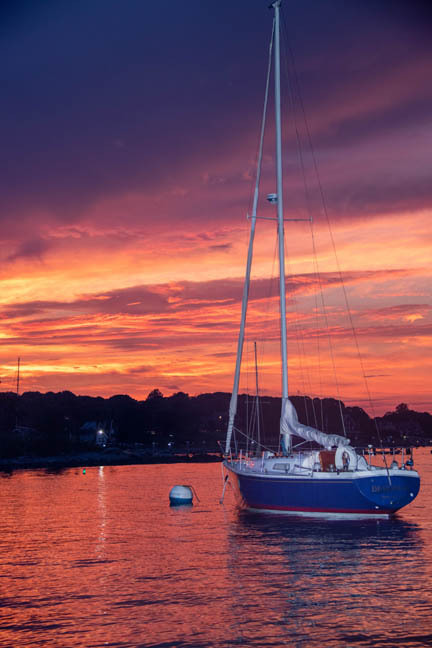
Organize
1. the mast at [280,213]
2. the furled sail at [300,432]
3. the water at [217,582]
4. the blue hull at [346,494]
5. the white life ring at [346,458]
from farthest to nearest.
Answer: the mast at [280,213]
the white life ring at [346,458]
the furled sail at [300,432]
the blue hull at [346,494]
the water at [217,582]

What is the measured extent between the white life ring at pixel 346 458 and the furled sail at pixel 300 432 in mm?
337

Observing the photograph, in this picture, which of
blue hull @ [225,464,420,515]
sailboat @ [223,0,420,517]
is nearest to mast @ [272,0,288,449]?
sailboat @ [223,0,420,517]

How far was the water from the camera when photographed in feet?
64.4

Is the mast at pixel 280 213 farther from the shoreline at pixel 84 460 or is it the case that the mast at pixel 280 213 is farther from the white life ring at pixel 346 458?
the shoreline at pixel 84 460

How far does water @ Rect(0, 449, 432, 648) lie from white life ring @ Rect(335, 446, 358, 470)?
3.20 meters

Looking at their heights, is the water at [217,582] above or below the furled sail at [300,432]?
below

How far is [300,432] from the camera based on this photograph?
39.5 metres

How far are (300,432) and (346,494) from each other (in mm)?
4372

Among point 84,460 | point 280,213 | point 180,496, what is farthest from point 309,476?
point 84,460

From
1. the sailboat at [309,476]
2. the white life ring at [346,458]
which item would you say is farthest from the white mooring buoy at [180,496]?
the white life ring at [346,458]

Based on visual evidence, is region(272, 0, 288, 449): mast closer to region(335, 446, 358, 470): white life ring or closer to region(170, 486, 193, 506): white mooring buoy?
region(335, 446, 358, 470): white life ring

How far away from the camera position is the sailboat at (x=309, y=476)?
36.8 metres

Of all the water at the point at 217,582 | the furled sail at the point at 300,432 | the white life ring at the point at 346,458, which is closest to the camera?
the water at the point at 217,582

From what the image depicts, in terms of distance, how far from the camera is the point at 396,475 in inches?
1457
